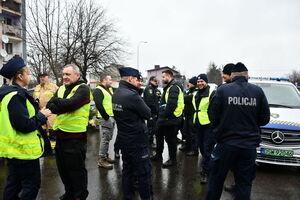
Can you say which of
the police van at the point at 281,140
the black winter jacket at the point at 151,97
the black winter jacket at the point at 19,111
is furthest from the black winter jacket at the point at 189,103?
the black winter jacket at the point at 19,111

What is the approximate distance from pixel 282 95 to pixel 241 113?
12.2 feet

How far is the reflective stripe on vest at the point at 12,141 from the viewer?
2664mm

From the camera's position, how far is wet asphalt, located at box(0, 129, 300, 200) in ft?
13.1

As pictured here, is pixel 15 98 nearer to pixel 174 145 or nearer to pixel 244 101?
pixel 244 101

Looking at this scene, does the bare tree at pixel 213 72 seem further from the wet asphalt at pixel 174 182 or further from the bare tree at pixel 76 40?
the wet asphalt at pixel 174 182

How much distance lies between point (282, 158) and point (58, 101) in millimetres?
4357

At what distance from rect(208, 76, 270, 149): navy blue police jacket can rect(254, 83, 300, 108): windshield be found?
3.01m

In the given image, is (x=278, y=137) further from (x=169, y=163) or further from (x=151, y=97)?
(x=151, y=97)

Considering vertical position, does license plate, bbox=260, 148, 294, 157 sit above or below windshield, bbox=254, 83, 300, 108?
below

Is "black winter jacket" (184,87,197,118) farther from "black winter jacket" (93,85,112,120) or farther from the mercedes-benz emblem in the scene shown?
"black winter jacket" (93,85,112,120)

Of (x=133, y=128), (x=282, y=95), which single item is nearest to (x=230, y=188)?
(x=133, y=128)

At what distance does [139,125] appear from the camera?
10.9 ft

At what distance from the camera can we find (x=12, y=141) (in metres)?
2.70

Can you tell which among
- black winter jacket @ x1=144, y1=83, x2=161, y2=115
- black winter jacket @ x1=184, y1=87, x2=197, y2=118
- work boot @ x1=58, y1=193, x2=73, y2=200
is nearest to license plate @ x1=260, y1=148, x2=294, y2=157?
black winter jacket @ x1=184, y1=87, x2=197, y2=118
